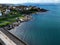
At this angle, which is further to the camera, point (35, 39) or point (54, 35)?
point (54, 35)

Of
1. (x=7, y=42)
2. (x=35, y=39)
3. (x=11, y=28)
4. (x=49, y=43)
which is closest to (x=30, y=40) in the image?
(x=35, y=39)

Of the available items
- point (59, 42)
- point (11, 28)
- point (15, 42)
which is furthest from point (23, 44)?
point (11, 28)

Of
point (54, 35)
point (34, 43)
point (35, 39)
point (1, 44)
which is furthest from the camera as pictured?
point (54, 35)

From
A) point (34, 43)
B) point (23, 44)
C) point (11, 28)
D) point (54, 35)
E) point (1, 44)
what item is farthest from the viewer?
point (11, 28)

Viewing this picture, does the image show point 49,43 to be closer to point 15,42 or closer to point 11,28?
point 15,42

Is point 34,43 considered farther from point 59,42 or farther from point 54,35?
point 54,35

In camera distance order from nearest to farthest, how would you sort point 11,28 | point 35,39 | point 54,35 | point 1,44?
point 1,44
point 35,39
point 54,35
point 11,28

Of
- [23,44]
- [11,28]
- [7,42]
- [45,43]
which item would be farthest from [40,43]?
[11,28]

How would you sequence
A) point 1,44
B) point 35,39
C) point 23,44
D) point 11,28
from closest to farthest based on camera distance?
point 1,44, point 23,44, point 35,39, point 11,28

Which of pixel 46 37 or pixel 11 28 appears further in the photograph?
pixel 11 28
